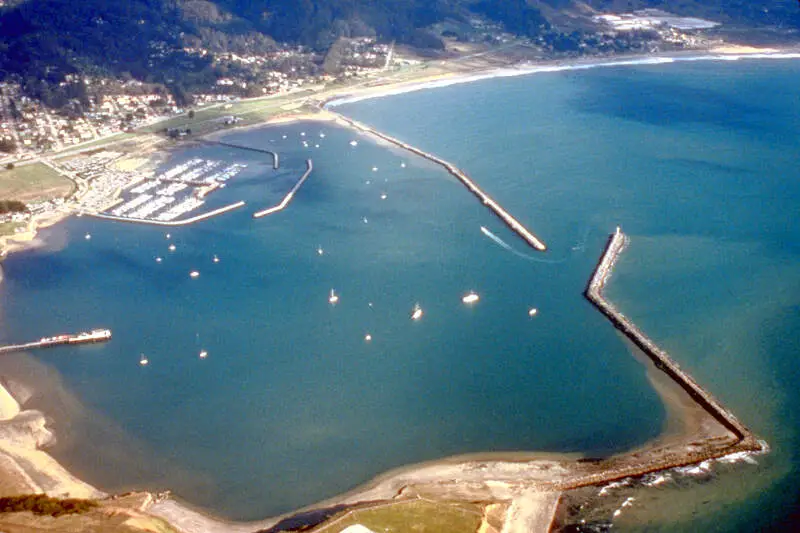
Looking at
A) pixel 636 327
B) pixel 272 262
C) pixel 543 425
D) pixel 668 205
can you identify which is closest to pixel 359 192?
pixel 272 262

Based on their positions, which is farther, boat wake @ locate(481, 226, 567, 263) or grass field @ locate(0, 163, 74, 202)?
grass field @ locate(0, 163, 74, 202)

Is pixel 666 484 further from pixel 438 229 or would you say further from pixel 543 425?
pixel 438 229

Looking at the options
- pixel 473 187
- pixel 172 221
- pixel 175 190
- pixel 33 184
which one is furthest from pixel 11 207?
pixel 473 187

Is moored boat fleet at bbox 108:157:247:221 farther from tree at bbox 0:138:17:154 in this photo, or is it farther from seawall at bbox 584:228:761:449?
seawall at bbox 584:228:761:449

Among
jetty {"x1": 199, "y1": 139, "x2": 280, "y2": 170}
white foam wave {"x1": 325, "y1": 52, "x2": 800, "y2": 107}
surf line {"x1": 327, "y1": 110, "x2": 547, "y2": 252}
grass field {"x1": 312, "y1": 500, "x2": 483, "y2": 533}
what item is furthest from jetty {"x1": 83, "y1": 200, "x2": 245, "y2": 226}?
white foam wave {"x1": 325, "y1": 52, "x2": 800, "y2": 107}

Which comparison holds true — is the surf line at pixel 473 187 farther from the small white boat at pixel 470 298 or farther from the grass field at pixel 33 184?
the grass field at pixel 33 184
